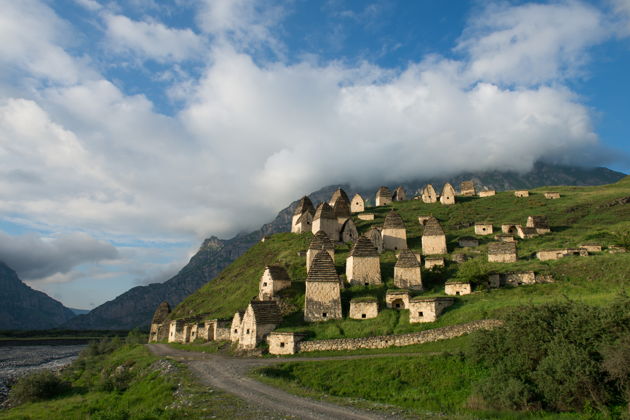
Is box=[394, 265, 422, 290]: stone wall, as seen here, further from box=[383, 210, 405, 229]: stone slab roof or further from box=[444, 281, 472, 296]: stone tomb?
box=[383, 210, 405, 229]: stone slab roof

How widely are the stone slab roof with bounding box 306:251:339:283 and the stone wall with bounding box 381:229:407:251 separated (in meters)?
19.3

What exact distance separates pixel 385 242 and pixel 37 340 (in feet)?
285

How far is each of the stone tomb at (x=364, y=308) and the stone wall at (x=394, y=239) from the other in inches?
813

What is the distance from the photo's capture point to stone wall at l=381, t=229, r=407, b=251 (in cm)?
5138

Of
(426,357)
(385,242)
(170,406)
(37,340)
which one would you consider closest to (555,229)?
(385,242)

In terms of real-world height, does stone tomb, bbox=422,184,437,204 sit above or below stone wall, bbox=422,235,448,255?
above

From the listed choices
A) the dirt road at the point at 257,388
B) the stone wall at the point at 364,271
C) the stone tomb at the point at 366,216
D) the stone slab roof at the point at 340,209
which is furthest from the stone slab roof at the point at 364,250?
the stone tomb at the point at 366,216

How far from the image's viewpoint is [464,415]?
15.2 metres

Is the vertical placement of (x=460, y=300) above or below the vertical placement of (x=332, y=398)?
above

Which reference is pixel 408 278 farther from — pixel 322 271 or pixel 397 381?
pixel 397 381

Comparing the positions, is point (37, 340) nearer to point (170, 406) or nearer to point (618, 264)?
point (170, 406)

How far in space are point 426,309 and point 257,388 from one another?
14.1m

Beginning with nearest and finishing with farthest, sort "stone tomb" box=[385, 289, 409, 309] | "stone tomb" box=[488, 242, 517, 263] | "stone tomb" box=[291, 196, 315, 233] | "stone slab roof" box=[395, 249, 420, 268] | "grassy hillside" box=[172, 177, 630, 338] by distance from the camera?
"grassy hillside" box=[172, 177, 630, 338] < "stone tomb" box=[385, 289, 409, 309] < "stone slab roof" box=[395, 249, 420, 268] < "stone tomb" box=[488, 242, 517, 263] < "stone tomb" box=[291, 196, 315, 233]

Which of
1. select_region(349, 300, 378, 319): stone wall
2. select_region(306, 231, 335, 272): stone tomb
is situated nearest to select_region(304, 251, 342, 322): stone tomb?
select_region(349, 300, 378, 319): stone wall
